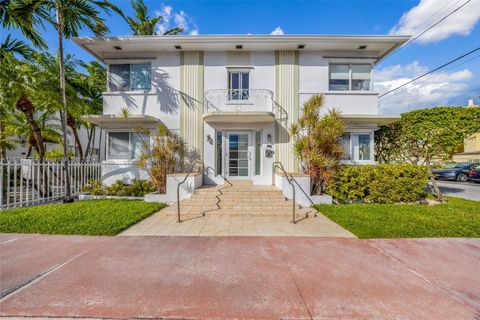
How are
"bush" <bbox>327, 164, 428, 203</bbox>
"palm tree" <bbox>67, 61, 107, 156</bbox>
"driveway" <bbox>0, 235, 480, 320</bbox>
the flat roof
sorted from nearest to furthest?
1. "driveway" <bbox>0, 235, 480, 320</bbox>
2. "bush" <bbox>327, 164, 428, 203</bbox>
3. the flat roof
4. "palm tree" <bbox>67, 61, 107, 156</bbox>

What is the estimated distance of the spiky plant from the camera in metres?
8.35

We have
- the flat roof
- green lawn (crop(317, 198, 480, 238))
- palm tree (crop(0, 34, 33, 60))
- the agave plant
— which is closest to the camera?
green lawn (crop(317, 198, 480, 238))

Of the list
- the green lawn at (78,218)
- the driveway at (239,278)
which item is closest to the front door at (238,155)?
the green lawn at (78,218)

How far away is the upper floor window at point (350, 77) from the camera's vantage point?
33.3 ft

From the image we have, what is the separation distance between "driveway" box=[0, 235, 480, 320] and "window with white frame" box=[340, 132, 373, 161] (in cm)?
553

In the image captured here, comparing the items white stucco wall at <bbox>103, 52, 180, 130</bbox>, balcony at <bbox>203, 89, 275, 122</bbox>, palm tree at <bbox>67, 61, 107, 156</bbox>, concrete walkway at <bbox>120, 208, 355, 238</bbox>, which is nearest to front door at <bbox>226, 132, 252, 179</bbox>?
balcony at <bbox>203, 89, 275, 122</bbox>

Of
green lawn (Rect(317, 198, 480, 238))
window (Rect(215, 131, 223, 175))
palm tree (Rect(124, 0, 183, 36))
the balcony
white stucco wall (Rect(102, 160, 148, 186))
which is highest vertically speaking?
palm tree (Rect(124, 0, 183, 36))

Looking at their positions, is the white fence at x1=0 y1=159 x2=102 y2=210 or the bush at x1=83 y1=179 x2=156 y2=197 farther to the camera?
the bush at x1=83 y1=179 x2=156 y2=197

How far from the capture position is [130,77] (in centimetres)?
1029

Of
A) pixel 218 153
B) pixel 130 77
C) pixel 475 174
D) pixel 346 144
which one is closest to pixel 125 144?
pixel 130 77

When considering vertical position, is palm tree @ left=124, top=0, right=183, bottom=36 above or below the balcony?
above

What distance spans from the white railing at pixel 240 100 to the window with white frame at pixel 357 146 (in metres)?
3.96

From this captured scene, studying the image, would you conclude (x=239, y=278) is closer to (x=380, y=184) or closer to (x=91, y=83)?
(x=380, y=184)

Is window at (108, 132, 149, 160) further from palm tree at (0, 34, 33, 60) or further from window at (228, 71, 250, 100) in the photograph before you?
palm tree at (0, 34, 33, 60)
